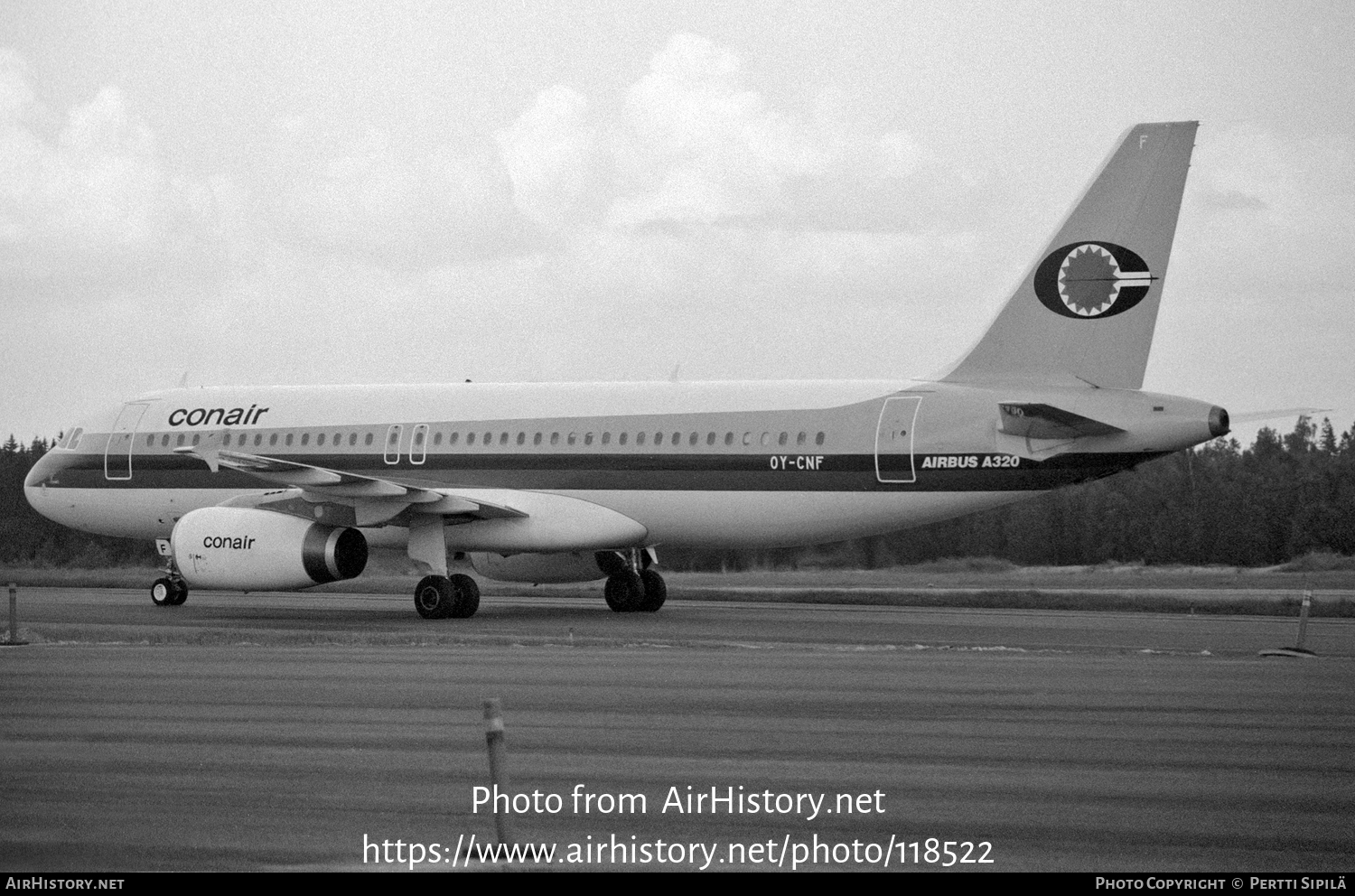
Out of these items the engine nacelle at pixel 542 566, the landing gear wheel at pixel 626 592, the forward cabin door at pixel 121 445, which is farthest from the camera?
the forward cabin door at pixel 121 445

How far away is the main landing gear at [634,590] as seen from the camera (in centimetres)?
3206

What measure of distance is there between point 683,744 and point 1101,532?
140 feet

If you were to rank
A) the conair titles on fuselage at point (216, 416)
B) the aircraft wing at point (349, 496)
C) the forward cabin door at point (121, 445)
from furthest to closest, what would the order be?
1. the forward cabin door at point (121, 445)
2. the conair titles on fuselage at point (216, 416)
3. the aircraft wing at point (349, 496)

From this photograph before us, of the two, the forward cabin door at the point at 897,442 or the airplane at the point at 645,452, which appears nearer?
the airplane at the point at 645,452

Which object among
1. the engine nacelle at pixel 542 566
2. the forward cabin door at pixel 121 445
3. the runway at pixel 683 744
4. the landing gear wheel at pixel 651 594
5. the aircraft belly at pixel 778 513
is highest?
the forward cabin door at pixel 121 445

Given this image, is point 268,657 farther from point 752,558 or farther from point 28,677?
point 752,558

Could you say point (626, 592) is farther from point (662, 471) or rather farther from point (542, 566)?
point (662, 471)

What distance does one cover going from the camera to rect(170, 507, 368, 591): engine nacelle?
28828 mm

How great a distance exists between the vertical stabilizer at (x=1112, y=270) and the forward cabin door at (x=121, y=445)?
17919 mm

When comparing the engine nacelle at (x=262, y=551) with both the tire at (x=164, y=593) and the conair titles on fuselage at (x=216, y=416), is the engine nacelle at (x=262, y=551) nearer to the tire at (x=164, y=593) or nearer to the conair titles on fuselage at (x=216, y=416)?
the tire at (x=164, y=593)

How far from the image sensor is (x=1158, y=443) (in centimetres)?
2539

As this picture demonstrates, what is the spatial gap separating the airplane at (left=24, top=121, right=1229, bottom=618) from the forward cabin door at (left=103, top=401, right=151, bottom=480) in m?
0.04

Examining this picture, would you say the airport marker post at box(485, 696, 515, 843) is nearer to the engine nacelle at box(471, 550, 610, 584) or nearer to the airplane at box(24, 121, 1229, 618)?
the airplane at box(24, 121, 1229, 618)

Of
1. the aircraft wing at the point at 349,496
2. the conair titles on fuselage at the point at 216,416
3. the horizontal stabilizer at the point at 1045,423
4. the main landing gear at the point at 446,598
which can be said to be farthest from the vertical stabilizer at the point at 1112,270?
the conair titles on fuselage at the point at 216,416
